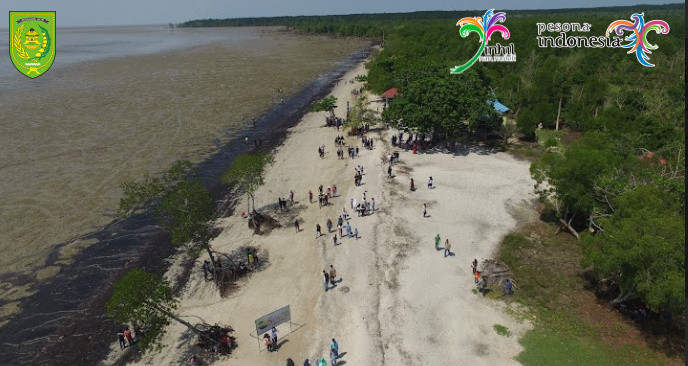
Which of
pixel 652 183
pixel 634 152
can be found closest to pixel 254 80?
pixel 634 152

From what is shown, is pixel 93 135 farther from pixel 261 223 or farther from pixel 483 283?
pixel 483 283

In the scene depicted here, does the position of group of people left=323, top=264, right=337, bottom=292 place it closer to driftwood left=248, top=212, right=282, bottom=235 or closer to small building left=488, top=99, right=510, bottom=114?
driftwood left=248, top=212, right=282, bottom=235

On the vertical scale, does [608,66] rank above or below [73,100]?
above

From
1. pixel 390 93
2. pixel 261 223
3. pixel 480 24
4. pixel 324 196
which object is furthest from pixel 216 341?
pixel 480 24

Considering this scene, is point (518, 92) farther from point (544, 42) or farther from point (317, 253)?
point (317, 253)

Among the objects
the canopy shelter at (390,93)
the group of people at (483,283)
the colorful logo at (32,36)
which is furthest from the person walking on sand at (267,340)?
the canopy shelter at (390,93)

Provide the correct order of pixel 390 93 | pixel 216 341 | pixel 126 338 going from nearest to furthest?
pixel 216 341 < pixel 126 338 < pixel 390 93
